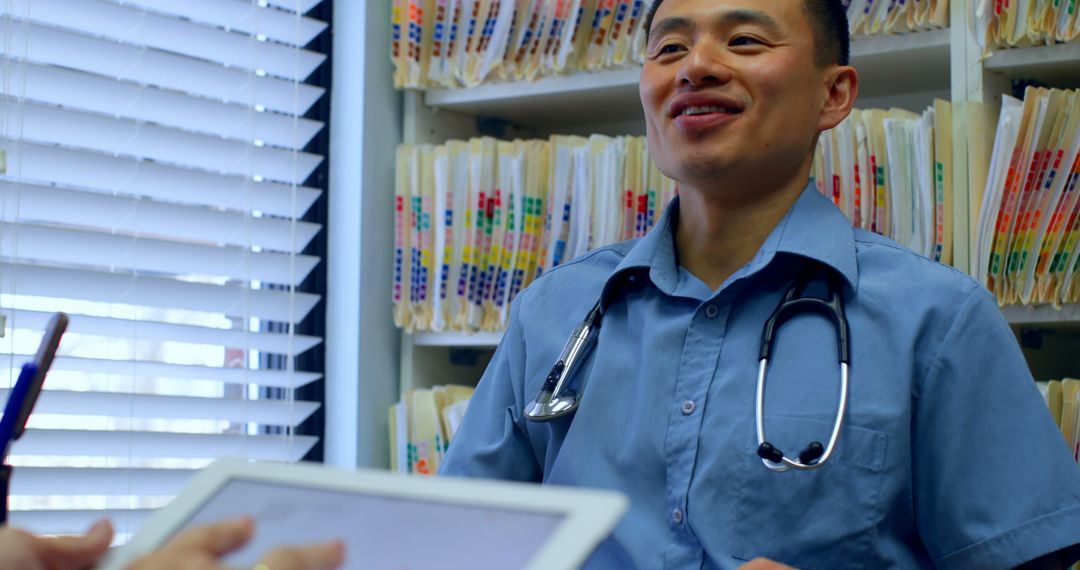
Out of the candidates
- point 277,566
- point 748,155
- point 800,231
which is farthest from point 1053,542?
point 277,566

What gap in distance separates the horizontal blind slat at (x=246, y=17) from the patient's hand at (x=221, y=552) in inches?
62.7

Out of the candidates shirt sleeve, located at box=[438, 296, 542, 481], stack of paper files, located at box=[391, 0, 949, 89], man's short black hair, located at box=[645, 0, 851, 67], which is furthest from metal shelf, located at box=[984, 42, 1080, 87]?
shirt sleeve, located at box=[438, 296, 542, 481]

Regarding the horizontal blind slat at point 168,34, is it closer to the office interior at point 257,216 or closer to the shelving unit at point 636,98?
the office interior at point 257,216

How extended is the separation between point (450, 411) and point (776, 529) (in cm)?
92

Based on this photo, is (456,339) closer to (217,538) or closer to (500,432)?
(500,432)

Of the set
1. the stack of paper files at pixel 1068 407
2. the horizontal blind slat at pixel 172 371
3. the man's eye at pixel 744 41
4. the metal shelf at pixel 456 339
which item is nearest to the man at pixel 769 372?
the man's eye at pixel 744 41

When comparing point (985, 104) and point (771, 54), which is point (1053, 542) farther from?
point (985, 104)

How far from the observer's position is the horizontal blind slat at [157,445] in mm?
1854

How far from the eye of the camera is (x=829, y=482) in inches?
51.6

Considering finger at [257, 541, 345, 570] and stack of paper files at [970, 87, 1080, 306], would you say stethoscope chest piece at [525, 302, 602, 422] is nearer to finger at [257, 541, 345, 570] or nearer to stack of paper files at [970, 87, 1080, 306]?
stack of paper files at [970, 87, 1080, 306]

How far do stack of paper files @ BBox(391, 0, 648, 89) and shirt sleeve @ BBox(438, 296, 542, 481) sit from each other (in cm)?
70

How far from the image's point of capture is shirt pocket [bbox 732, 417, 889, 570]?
1297 millimetres

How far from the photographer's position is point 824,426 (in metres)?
1.33

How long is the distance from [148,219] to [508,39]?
0.70m
